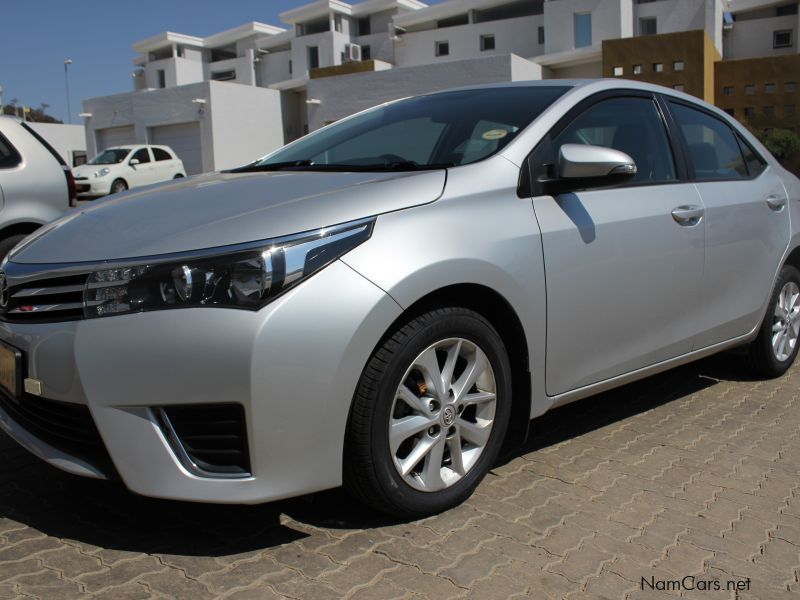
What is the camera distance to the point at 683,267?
359cm

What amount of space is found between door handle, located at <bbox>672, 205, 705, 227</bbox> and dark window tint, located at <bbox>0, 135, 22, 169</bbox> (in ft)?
15.0

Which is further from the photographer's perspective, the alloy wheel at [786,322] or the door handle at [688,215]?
the alloy wheel at [786,322]

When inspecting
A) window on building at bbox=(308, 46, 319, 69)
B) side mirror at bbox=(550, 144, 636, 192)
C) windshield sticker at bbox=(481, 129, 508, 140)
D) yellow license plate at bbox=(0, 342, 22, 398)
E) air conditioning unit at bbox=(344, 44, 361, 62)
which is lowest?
yellow license plate at bbox=(0, 342, 22, 398)

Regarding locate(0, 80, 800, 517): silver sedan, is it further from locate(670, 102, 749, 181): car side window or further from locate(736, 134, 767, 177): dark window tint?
locate(736, 134, 767, 177): dark window tint

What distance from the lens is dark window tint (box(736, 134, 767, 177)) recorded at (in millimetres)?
4414

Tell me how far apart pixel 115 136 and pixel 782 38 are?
32460 millimetres

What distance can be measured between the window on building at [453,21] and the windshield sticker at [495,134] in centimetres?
4570

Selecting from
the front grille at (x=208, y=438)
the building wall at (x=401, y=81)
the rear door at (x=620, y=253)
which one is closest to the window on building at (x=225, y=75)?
the building wall at (x=401, y=81)

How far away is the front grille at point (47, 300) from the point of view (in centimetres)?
241

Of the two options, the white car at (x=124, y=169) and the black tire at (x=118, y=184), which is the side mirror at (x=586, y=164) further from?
the black tire at (x=118, y=184)

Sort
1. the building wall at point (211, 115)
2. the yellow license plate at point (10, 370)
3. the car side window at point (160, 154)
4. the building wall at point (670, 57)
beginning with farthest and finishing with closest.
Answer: the building wall at point (211, 115) → the building wall at point (670, 57) → the car side window at point (160, 154) → the yellow license plate at point (10, 370)

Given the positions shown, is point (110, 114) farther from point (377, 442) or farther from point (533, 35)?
point (377, 442)

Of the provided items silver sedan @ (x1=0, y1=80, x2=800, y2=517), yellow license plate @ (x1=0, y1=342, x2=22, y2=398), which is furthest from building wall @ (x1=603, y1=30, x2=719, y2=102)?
yellow license plate @ (x1=0, y1=342, x2=22, y2=398)

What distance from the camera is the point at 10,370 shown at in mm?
2635
